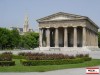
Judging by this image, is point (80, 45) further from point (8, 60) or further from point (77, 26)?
point (8, 60)

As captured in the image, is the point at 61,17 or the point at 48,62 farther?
the point at 61,17

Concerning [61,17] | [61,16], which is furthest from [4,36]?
[61,16]

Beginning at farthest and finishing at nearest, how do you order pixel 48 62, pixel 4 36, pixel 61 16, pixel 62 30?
pixel 4 36, pixel 62 30, pixel 61 16, pixel 48 62

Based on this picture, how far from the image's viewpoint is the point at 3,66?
25969 millimetres

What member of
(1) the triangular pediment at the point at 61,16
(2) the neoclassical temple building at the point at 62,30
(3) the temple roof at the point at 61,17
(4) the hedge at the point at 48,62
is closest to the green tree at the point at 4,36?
(2) the neoclassical temple building at the point at 62,30

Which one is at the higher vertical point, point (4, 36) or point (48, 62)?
point (4, 36)

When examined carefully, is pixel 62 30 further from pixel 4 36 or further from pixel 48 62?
pixel 48 62

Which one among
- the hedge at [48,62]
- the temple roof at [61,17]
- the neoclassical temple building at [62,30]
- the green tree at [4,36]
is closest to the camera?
the hedge at [48,62]

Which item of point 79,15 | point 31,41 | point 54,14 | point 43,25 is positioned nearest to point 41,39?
point 43,25

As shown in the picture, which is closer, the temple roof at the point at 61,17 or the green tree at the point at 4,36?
the temple roof at the point at 61,17

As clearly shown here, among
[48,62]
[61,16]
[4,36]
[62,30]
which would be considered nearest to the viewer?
[48,62]

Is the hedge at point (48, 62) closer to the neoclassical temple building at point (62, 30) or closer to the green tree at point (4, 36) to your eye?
the neoclassical temple building at point (62, 30)

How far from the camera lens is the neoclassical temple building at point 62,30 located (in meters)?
87.0

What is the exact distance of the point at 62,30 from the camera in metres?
99.3
